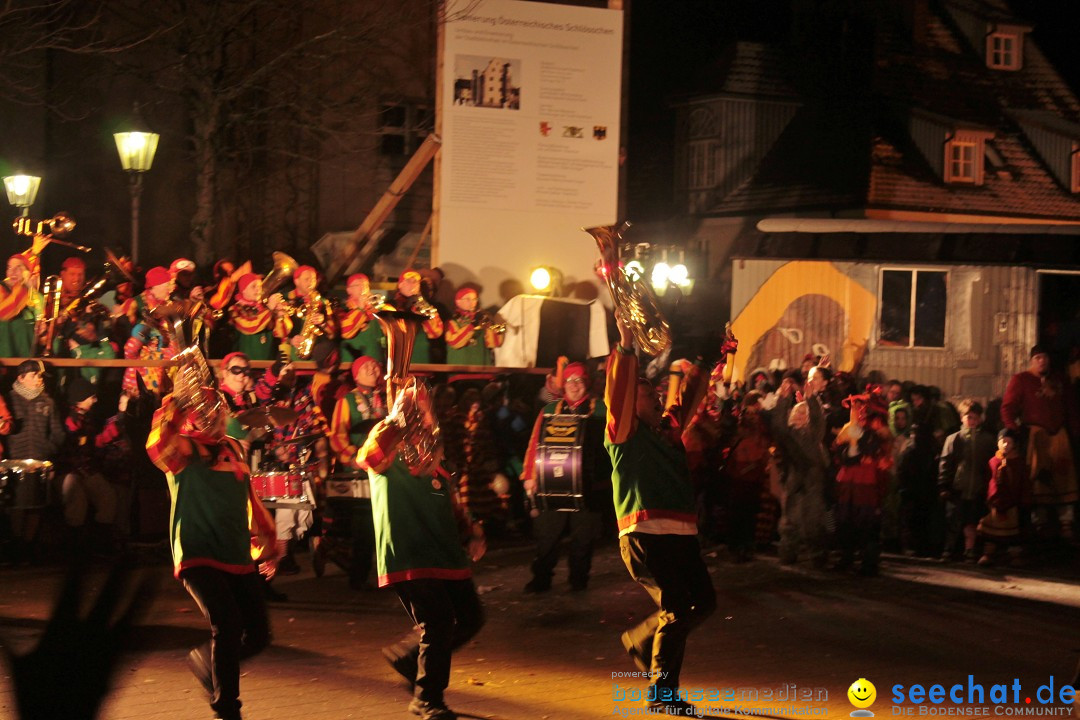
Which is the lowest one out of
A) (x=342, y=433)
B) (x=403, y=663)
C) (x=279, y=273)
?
(x=403, y=663)

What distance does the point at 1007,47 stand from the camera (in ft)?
111

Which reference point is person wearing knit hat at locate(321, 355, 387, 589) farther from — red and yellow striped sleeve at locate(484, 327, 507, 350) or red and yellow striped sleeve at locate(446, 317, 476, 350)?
red and yellow striped sleeve at locate(484, 327, 507, 350)

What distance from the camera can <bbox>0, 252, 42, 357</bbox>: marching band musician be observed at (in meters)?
12.4

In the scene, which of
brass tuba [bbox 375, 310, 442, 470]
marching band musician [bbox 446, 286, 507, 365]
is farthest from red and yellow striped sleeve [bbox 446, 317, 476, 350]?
brass tuba [bbox 375, 310, 442, 470]

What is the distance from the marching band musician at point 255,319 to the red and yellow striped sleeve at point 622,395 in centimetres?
653

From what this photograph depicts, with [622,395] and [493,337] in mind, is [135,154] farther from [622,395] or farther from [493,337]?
[622,395]

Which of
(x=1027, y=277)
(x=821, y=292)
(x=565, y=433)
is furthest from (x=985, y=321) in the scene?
(x=565, y=433)

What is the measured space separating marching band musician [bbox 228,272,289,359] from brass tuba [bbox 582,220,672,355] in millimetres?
6421

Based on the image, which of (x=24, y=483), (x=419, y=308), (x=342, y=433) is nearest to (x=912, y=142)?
(x=419, y=308)

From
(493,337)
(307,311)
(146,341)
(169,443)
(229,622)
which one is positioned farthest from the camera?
(493,337)

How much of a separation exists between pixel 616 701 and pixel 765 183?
27122 mm

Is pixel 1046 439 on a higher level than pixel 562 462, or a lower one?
higher

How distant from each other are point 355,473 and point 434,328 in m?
3.08

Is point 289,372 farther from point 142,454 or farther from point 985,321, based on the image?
point 985,321
